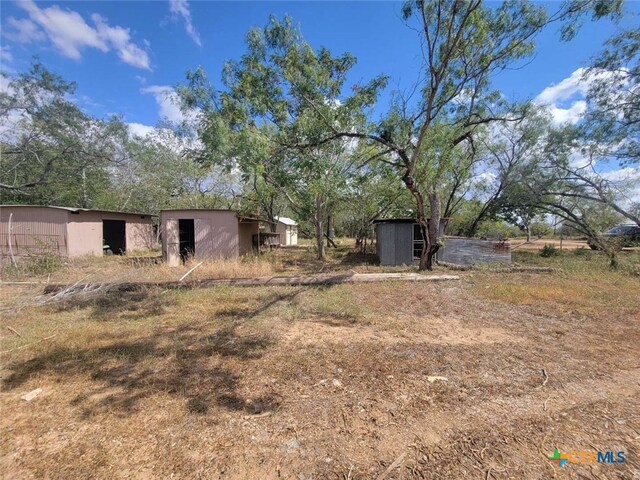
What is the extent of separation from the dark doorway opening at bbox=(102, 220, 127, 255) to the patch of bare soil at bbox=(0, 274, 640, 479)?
12.5m

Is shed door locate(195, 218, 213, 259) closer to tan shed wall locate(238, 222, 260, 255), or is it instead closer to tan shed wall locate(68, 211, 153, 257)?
tan shed wall locate(238, 222, 260, 255)

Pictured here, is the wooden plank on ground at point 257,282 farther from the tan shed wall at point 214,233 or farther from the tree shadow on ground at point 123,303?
the tan shed wall at point 214,233

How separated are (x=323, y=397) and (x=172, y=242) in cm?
1025

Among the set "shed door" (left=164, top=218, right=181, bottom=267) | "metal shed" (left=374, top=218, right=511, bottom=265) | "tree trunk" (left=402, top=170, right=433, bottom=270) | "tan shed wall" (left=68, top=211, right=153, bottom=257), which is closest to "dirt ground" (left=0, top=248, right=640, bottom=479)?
"tree trunk" (left=402, top=170, right=433, bottom=270)

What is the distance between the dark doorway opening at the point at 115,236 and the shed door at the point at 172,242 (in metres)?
6.80

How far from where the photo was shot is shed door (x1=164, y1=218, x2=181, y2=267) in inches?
432

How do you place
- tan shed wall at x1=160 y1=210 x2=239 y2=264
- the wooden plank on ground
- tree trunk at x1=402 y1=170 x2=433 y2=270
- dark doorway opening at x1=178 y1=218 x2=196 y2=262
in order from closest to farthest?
the wooden plank on ground → tree trunk at x1=402 y1=170 x2=433 y2=270 → tan shed wall at x1=160 y1=210 x2=239 y2=264 → dark doorway opening at x1=178 y1=218 x2=196 y2=262

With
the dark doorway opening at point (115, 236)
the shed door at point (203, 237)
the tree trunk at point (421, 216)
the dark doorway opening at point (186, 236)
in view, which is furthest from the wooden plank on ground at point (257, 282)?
the dark doorway opening at point (115, 236)

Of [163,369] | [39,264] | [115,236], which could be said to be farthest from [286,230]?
[163,369]

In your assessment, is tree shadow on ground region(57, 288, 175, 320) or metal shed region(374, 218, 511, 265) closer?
tree shadow on ground region(57, 288, 175, 320)

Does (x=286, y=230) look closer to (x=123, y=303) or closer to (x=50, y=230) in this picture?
(x=50, y=230)

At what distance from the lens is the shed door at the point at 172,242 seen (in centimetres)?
1098

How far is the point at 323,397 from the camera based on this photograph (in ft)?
8.71

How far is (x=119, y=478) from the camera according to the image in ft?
5.93
